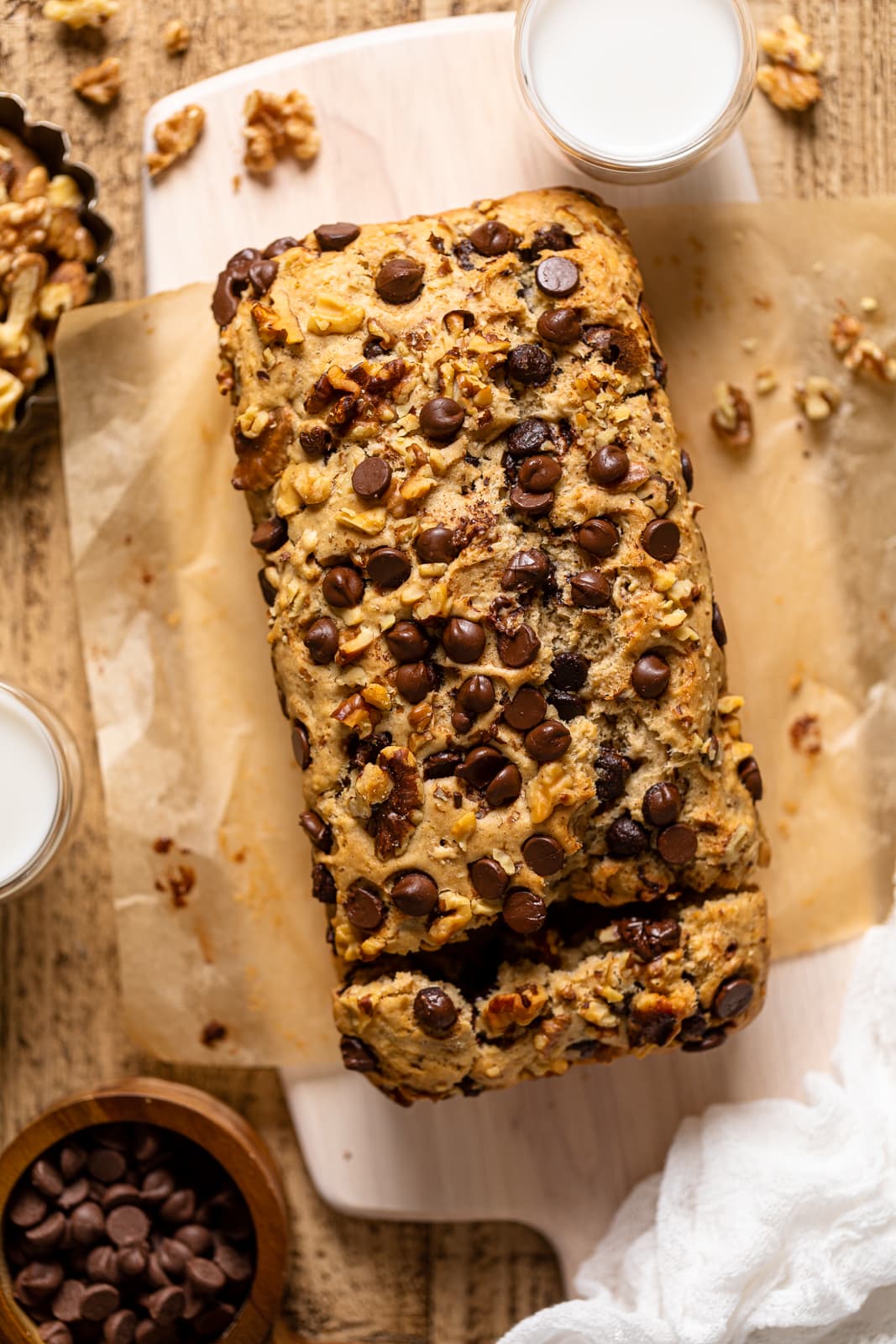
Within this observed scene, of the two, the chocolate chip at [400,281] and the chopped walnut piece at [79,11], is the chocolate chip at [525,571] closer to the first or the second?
the chocolate chip at [400,281]

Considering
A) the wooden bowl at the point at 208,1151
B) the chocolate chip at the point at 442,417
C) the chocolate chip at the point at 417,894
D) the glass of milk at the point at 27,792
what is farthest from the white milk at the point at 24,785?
the chocolate chip at the point at 442,417

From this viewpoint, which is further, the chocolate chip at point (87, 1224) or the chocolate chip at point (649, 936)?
the chocolate chip at point (87, 1224)

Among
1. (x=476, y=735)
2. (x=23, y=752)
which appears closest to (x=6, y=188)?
(x=23, y=752)

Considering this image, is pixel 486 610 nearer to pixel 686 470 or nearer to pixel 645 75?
pixel 686 470

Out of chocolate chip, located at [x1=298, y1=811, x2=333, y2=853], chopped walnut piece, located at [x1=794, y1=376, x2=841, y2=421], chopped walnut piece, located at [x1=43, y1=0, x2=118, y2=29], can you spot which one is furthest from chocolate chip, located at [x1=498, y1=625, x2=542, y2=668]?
chopped walnut piece, located at [x1=43, y1=0, x2=118, y2=29]

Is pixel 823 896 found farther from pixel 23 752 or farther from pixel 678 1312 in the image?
pixel 23 752

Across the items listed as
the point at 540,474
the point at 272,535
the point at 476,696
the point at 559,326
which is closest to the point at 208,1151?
the point at 476,696

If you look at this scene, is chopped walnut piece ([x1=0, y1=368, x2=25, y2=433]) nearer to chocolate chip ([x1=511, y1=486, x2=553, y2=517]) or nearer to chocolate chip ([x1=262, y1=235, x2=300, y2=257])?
chocolate chip ([x1=262, y1=235, x2=300, y2=257])

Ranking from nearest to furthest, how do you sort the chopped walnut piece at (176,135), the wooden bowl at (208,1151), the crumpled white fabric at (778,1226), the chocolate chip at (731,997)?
the chocolate chip at (731,997)
the crumpled white fabric at (778,1226)
the wooden bowl at (208,1151)
the chopped walnut piece at (176,135)
